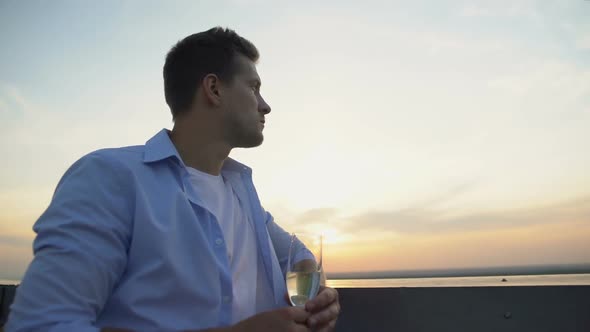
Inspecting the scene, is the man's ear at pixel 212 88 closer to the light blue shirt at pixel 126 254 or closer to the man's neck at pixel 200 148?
the man's neck at pixel 200 148

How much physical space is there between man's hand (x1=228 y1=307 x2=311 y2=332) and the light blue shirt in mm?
216

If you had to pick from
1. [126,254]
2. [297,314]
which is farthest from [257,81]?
[297,314]

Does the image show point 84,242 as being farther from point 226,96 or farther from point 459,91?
point 459,91

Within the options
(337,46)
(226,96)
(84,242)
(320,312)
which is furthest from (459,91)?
(84,242)

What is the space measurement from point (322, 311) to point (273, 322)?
289 millimetres

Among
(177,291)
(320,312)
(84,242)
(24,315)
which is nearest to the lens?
(24,315)

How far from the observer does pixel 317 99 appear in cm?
473

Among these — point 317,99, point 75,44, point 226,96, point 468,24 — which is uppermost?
point 468,24

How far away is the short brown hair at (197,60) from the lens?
178 cm

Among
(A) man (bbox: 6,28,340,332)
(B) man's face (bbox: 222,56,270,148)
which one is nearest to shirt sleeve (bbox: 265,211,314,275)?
(A) man (bbox: 6,28,340,332)

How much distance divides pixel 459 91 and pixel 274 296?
571 cm

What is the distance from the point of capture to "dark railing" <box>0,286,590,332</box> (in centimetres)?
119

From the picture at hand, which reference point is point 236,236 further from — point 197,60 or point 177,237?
point 197,60

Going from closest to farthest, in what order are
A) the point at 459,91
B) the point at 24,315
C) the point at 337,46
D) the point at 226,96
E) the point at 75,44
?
1. the point at 24,315
2. the point at 226,96
3. the point at 75,44
4. the point at 337,46
5. the point at 459,91
